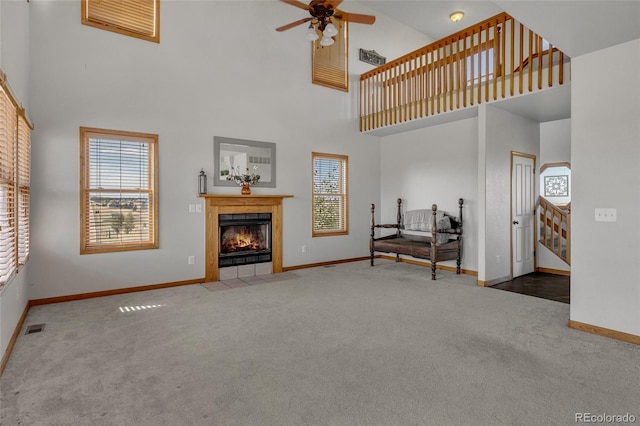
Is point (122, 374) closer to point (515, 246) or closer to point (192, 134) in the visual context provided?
point (192, 134)

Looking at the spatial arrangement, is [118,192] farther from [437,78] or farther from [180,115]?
[437,78]

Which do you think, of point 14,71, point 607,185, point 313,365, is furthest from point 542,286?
point 14,71

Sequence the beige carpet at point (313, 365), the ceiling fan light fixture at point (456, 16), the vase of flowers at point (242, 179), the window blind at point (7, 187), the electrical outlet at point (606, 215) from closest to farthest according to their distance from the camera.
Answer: the beige carpet at point (313, 365)
the window blind at point (7, 187)
the electrical outlet at point (606, 215)
the vase of flowers at point (242, 179)
the ceiling fan light fixture at point (456, 16)

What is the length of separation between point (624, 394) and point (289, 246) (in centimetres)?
475

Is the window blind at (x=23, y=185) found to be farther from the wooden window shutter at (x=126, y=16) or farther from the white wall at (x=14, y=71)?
the wooden window shutter at (x=126, y=16)

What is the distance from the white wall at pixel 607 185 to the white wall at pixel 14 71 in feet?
16.3

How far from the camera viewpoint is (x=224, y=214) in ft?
18.0

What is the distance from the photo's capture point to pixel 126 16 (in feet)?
15.6

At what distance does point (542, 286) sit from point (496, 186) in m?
1.59

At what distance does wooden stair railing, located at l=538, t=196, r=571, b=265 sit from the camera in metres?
5.97

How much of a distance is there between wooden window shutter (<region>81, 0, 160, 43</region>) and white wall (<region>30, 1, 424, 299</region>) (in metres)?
0.10

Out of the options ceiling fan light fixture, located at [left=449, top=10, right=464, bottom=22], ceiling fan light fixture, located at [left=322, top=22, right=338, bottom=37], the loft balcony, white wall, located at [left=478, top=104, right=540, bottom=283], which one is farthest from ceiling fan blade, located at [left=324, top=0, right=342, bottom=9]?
ceiling fan light fixture, located at [left=449, top=10, right=464, bottom=22]

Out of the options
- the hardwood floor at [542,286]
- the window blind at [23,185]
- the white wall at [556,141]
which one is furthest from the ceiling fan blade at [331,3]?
the white wall at [556,141]

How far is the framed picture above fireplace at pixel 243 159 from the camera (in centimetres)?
550
